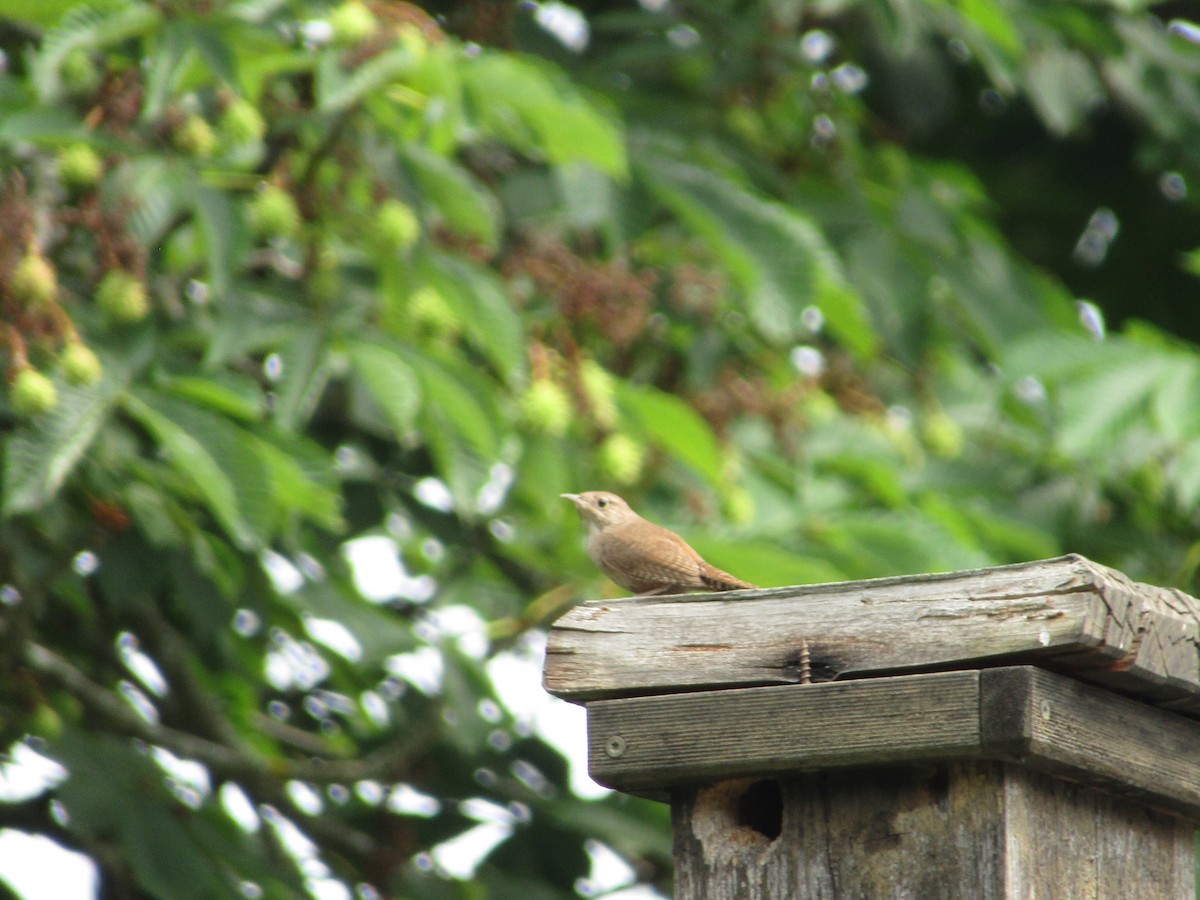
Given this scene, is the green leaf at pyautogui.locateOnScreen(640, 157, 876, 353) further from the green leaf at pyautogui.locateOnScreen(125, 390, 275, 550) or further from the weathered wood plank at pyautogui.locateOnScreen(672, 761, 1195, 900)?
the weathered wood plank at pyautogui.locateOnScreen(672, 761, 1195, 900)

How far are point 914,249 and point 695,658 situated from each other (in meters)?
2.69

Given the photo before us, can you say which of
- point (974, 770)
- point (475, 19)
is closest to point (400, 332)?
point (475, 19)

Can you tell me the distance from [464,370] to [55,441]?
864mm

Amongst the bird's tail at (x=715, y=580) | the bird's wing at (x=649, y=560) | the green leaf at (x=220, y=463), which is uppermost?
the bird's tail at (x=715, y=580)

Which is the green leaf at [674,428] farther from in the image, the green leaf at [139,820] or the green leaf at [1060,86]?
the green leaf at [1060,86]

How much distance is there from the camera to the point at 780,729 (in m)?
2.35

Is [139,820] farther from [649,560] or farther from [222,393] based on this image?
[649,560]

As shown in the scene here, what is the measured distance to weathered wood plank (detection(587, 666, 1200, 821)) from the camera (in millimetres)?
2254

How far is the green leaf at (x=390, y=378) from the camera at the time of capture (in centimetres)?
348

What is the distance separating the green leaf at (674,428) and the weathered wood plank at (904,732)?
156 cm

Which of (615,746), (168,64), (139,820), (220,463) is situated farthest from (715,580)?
(139,820)

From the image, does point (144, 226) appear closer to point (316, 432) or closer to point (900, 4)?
point (316, 432)

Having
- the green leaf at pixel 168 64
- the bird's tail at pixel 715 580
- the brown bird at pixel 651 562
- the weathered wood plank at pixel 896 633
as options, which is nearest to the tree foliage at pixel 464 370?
the green leaf at pixel 168 64

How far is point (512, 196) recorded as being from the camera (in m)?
4.55
